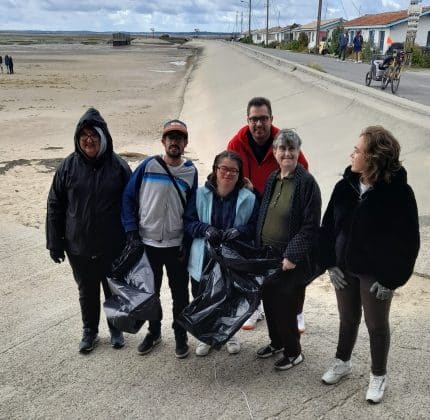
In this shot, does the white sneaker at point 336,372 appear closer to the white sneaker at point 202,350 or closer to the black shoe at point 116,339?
the white sneaker at point 202,350

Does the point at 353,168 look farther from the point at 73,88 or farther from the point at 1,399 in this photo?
the point at 73,88

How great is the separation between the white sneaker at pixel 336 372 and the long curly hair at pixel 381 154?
4.44ft

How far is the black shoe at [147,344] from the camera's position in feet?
11.8

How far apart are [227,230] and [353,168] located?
0.89 m

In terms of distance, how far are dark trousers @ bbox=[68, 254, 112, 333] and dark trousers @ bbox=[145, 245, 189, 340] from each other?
Answer: 0.40m

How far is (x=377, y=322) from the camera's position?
109 inches

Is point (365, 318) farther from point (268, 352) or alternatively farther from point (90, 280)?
point (90, 280)

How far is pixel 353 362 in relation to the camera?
331 centimetres

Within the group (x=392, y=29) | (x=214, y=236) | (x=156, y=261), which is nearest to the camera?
(x=214, y=236)

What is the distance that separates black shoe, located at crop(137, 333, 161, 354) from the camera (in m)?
3.58

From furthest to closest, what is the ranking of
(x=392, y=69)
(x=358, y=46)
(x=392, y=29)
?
(x=392, y=29) < (x=358, y=46) < (x=392, y=69)

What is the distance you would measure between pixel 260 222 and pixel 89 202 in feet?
4.03

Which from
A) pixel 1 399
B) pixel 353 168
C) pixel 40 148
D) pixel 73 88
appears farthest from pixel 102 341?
pixel 73 88

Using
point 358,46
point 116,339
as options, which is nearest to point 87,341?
point 116,339
